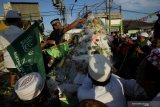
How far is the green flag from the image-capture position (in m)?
3.69

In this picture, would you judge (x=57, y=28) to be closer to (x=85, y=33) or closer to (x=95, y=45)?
(x=85, y=33)

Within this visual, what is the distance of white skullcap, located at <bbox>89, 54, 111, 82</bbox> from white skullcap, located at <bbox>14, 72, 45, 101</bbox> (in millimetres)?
664

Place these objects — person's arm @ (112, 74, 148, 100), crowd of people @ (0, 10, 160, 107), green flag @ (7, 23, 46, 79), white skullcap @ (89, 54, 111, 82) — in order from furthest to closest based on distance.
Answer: green flag @ (7, 23, 46, 79)
person's arm @ (112, 74, 148, 100)
white skullcap @ (89, 54, 111, 82)
crowd of people @ (0, 10, 160, 107)

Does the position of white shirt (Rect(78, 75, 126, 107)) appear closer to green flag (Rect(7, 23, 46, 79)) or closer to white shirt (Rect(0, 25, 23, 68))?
green flag (Rect(7, 23, 46, 79))

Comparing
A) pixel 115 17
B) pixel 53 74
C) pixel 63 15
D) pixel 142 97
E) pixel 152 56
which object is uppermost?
pixel 152 56

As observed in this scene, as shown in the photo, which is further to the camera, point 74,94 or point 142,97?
point 74,94

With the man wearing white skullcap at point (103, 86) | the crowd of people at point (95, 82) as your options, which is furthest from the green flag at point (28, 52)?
the man wearing white skullcap at point (103, 86)

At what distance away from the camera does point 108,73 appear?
2.77 metres

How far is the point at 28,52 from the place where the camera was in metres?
3.84

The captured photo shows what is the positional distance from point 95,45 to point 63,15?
2075cm

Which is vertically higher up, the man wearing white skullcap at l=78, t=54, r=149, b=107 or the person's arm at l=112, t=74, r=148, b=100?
the man wearing white skullcap at l=78, t=54, r=149, b=107

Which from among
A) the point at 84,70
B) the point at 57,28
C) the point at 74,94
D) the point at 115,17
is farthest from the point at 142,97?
the point at 115,17

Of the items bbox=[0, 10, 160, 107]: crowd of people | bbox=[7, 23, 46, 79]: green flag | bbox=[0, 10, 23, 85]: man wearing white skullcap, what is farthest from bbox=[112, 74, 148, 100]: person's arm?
bbox=[0, 10, 23, 85]: man wearing white skullcap

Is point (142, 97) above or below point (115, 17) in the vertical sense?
above
